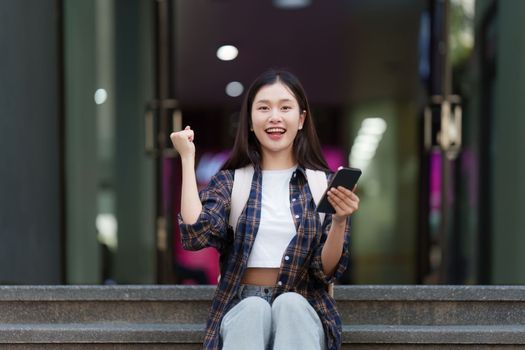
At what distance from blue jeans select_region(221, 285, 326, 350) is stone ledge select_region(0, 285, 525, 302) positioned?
570mm

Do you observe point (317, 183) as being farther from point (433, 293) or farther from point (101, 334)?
point (101, 334)

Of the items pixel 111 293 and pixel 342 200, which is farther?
pixel 111 293

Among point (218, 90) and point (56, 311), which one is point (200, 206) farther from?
point (218, 90)

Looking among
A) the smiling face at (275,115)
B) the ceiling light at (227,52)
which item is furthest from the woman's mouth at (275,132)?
the ceiling light at (227,52)

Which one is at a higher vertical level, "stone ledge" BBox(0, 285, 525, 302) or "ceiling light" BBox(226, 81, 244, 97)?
"ceiling light" BBox(226, 81, 244, 97)

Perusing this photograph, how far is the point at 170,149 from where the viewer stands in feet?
15.8

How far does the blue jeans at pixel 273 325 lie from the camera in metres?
1.91

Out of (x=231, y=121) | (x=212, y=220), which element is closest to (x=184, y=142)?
(x=212, y=220)

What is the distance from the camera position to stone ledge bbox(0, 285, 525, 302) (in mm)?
2543

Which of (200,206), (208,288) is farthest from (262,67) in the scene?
(200,206)

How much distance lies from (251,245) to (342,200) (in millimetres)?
334

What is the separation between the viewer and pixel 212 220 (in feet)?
6.81

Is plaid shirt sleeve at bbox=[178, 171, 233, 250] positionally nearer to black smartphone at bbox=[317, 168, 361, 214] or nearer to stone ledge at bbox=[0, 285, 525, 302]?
black smartphone at bbox=[317, 168, 361, 214]

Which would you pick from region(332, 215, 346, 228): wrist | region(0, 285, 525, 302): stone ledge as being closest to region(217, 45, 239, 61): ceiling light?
region(0, 285, 525, 302): stone ledge
